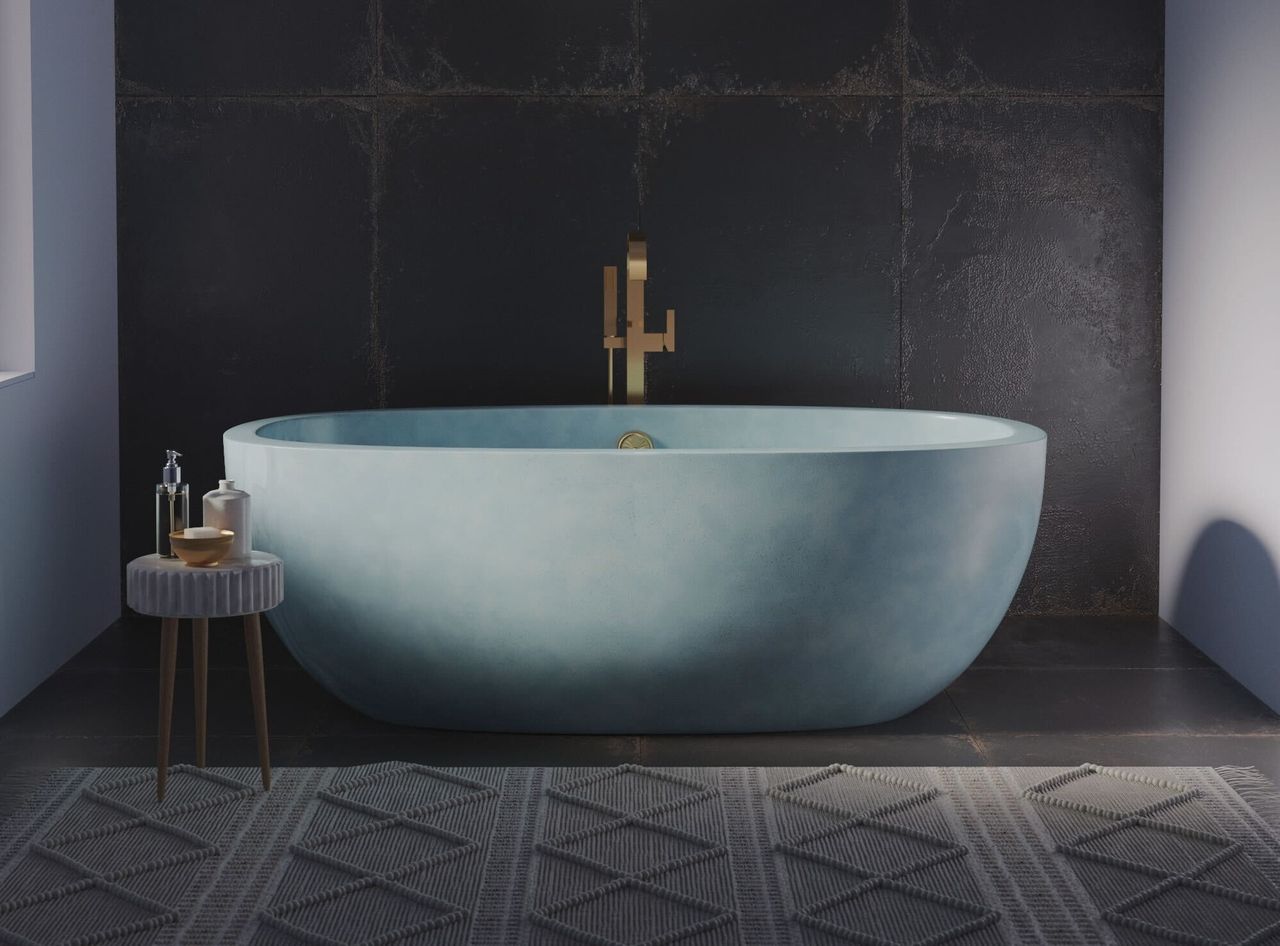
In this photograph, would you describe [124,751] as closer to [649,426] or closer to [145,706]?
[145,706]

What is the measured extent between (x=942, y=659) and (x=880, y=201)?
58.2 inches

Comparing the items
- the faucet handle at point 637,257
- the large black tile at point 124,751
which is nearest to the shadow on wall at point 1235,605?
→ the faucet handle at point 637,257

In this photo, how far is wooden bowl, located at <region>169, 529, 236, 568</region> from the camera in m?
2.03

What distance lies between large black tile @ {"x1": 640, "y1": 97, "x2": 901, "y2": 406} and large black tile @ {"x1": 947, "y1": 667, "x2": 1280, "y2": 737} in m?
0.95

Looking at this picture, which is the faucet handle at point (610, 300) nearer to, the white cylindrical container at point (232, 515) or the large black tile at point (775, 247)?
the large black tile at point (775, 247)

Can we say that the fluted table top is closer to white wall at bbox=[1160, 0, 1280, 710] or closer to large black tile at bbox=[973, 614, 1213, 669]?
large black tile at bbox=[973, 614, 1213, 669]

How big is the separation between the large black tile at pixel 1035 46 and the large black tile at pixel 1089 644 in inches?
55.4

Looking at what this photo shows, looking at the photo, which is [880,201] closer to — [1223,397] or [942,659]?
[1223,397]

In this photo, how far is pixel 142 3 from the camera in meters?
3.44

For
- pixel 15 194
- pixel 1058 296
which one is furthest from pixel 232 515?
pixel 1058 296

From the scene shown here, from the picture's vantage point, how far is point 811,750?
2.39 meters

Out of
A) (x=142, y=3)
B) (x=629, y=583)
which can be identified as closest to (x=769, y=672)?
(x=629, y=583)

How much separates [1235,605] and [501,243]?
6.61 ft

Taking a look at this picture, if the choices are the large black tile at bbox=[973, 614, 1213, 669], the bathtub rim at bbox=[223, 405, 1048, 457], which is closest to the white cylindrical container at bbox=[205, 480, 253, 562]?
the bathtub rim at bbox=[223, 405, 1048, 457]
